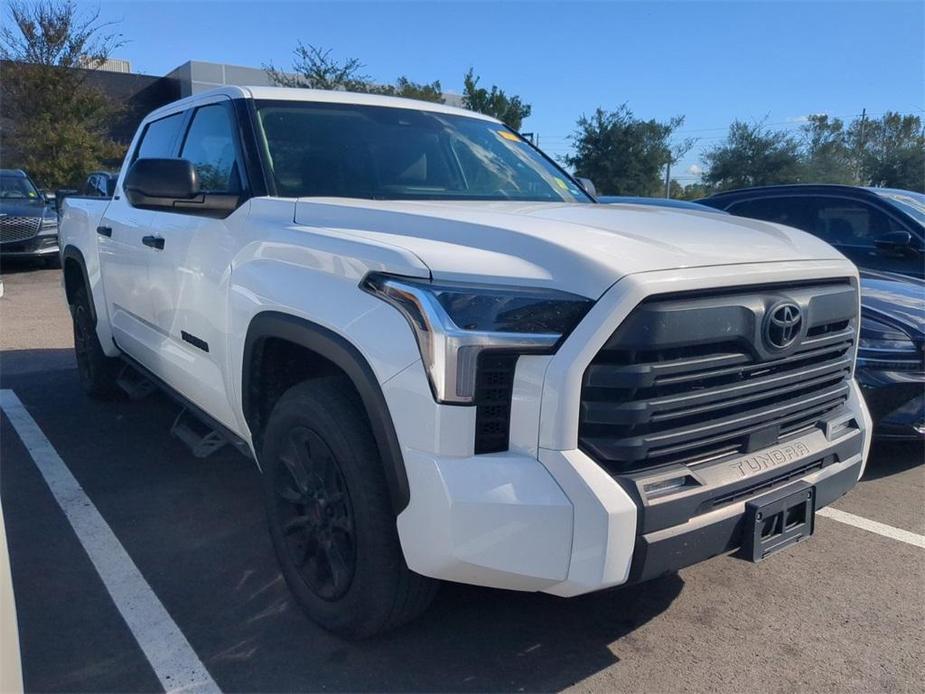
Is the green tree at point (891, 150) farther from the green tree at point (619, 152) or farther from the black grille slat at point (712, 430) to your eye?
the black grille slat at point (712, 430)

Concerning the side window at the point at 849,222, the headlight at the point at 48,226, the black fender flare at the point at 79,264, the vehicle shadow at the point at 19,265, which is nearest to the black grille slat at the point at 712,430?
the black fender flare at the point at 79,264

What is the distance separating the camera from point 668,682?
8.72 ft

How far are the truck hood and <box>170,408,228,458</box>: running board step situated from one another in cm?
144

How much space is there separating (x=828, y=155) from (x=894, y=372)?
25.1 m

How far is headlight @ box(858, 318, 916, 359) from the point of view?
4477 mm

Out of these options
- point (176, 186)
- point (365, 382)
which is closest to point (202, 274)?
point (176, 186)

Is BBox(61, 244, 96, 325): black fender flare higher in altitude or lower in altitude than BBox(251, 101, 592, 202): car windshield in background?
lower

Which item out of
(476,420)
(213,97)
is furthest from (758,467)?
(213,97)

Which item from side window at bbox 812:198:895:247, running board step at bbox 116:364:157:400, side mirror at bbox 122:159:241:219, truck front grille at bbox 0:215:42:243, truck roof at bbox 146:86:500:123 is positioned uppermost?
truck roof at bbox 146:86:500:123

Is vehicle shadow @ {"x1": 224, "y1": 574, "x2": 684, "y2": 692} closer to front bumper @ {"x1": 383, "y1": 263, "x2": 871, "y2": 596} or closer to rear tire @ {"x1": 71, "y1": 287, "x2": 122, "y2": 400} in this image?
front bumper @ {"x1": 383, "y1": 263, "x2": 871, "y2": 596}

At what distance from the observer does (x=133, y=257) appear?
4.46 meters

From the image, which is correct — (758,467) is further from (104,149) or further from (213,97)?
(104,149)

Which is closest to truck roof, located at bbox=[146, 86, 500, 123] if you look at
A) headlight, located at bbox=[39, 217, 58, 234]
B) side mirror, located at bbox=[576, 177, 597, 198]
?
side mirror, located at bbox=[576, 177, 597, 198]

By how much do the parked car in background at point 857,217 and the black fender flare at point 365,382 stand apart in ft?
18.8
